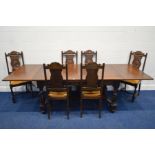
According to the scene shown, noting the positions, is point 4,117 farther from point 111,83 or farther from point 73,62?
point 111,83

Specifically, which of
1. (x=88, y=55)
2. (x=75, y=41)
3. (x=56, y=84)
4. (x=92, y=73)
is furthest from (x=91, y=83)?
(x=75, y=41)

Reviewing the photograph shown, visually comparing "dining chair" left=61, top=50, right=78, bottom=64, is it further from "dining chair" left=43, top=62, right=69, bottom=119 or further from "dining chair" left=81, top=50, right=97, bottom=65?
"dining chair" left=43, top=62, right=69, bottom=119

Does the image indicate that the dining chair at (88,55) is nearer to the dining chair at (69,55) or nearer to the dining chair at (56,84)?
the dining chair at (69,55)

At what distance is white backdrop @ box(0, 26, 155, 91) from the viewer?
366 cm

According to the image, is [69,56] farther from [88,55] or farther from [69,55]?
[88,55]

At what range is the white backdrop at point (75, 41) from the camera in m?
3.66

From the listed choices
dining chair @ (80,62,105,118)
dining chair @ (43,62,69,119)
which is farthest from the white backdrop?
dining chair @ (80,62,105,118)

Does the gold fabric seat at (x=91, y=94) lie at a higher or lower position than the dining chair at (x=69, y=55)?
lower

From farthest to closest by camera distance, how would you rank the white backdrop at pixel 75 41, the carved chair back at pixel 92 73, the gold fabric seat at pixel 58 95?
the white backdrop at pixel 75 41 < the gold fabric seat at pixel 58 95 < the carved chair back at pixel 92 73

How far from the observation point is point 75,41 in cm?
375

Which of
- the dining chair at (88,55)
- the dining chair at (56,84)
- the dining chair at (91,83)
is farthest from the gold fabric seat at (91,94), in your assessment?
the dining chair at (88,55)

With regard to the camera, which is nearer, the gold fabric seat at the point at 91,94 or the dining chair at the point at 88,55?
the gold fabric seat at the point at 91,94

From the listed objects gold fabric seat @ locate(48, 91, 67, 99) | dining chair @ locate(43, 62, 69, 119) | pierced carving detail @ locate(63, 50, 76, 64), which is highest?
pierced carving detail @ locate(63, 50, 76, 64)

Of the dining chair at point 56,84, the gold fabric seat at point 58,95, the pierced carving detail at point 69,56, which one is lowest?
the gold fabric seat at point 58,95
